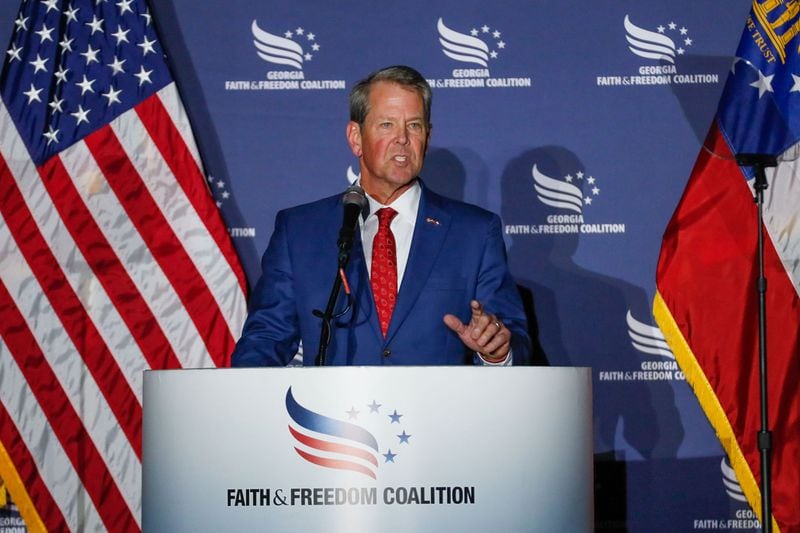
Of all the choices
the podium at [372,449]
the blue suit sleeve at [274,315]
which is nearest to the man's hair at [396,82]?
the blue suit sleeve at [274,315]

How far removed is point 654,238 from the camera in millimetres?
4371

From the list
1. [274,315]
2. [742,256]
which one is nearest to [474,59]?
[742,256]

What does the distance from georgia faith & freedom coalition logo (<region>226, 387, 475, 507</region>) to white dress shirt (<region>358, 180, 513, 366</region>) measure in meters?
1.10

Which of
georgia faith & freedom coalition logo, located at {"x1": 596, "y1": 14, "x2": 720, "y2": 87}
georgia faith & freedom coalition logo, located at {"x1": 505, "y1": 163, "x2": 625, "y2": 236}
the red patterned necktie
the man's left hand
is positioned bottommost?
the man's left hand

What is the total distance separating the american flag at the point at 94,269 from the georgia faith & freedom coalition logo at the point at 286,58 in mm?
386

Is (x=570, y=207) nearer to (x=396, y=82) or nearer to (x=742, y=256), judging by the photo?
(x=742, y=256)

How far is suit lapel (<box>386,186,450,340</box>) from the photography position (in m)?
2.84

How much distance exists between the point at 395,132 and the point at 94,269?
1.88 metres

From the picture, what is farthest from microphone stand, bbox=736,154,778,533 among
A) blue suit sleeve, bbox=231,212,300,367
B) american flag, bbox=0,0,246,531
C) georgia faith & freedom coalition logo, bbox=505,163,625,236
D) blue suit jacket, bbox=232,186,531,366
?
american flag, bbox=0,0,246,531

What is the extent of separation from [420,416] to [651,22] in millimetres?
3021

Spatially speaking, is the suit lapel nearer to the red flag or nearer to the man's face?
the man's face

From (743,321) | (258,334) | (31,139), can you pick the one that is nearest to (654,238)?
(743,321)

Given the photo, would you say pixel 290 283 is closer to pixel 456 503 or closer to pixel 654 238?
pixel 456 503

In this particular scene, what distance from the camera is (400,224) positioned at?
3119 millimetres
